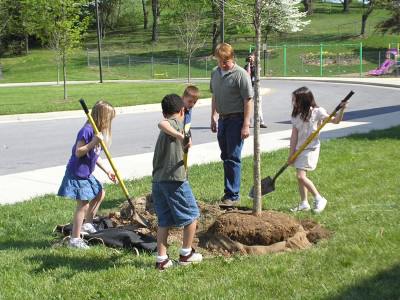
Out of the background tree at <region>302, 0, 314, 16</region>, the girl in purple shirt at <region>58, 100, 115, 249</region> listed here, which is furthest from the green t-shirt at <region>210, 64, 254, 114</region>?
the background tree at <region>302, 0, 314, 16</region>

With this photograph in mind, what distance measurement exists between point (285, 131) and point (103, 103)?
9.15 metres

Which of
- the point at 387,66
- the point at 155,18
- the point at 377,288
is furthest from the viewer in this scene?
the point at 155,18

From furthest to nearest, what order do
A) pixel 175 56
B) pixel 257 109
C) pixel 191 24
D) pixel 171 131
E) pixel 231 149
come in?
1. pixel 175 56
2. pixel 191 24
3. pixel 231 149
4. pixel 257 109
5. pixel 171 131

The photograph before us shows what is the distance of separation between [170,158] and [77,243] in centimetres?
133

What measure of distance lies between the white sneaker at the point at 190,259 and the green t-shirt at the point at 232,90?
7.56 feet

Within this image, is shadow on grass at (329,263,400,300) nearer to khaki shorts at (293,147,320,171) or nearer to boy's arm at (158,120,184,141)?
boy's arm at (158,120,184,141)

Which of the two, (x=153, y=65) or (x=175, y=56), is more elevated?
(x=175, y=56)

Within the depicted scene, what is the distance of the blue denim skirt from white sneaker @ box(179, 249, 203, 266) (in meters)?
1.10

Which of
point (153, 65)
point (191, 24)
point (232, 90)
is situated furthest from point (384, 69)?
point (232, 90)

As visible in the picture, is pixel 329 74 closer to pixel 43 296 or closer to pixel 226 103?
pixel 226 103

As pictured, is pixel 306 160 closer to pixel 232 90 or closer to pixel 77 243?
pixel 232 90

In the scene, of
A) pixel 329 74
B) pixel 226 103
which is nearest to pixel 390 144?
pixel 226 103

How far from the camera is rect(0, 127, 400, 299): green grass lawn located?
4.14 metres

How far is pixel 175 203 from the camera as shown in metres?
4.65
